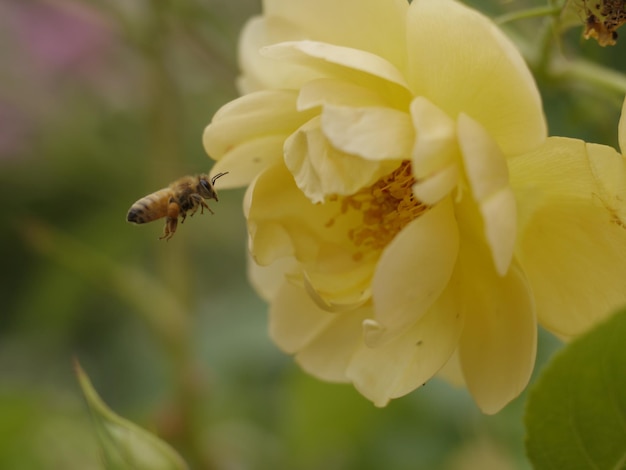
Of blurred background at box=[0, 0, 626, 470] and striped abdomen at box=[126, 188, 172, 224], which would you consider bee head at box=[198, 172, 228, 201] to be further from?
blurred background at box=[0, 0, 626, 470]

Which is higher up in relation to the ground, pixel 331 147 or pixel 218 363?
pixel 331 147

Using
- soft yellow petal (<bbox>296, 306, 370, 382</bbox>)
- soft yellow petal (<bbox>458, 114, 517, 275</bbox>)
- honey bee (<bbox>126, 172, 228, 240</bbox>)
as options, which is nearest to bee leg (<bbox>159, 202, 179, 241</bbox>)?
honey bee (<bbox>126, 172, 228, 240</bbox>)

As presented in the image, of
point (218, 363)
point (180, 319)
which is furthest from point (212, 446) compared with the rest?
point (218, 363)

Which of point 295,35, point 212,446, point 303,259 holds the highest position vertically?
point 295,35

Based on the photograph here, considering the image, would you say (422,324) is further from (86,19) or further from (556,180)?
(86,19)

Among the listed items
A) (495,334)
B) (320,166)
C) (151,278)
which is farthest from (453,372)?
(151,278)
